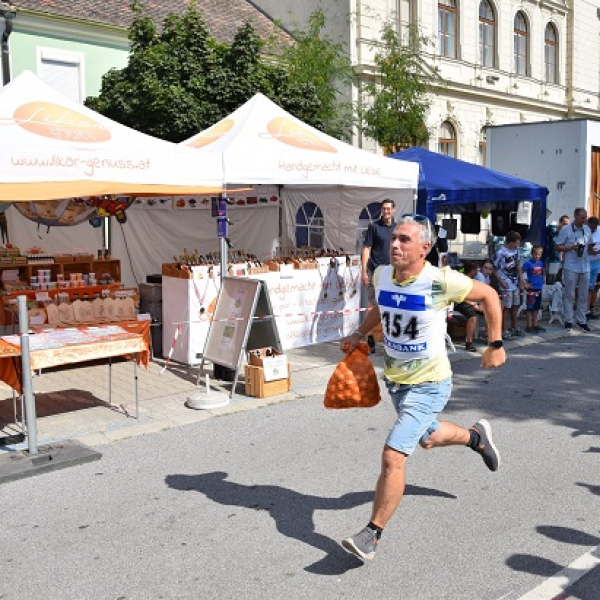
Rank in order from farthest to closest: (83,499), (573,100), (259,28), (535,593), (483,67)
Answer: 1. (573,100)
2. (483,67)
3. (259,28)
4. (83,499)
5. (535,593)

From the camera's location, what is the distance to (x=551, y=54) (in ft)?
111

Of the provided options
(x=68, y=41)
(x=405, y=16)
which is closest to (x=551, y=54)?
(x=405, y=16)

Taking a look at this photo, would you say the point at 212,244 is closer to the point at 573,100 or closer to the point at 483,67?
the point at 483,67

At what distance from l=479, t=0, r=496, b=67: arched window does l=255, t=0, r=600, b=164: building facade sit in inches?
1.4

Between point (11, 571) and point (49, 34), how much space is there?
16908 millimetres

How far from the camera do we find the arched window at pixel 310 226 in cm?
1364

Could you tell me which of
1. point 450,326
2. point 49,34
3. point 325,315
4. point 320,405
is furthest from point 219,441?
point 49,34

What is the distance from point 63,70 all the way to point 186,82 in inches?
215

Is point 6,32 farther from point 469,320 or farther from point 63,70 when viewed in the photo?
point 469,320

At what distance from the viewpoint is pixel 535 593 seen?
3871 mm

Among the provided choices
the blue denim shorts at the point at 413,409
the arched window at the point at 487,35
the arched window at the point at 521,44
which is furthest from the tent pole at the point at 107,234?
the arched window at the point at 521,44

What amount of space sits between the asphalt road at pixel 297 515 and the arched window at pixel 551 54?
29505 mm

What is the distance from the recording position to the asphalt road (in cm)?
404

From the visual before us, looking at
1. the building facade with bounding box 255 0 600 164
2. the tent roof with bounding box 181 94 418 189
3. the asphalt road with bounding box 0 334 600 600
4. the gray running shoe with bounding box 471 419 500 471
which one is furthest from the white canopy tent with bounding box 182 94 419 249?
the building facade with bounding box 255 0 600 164
